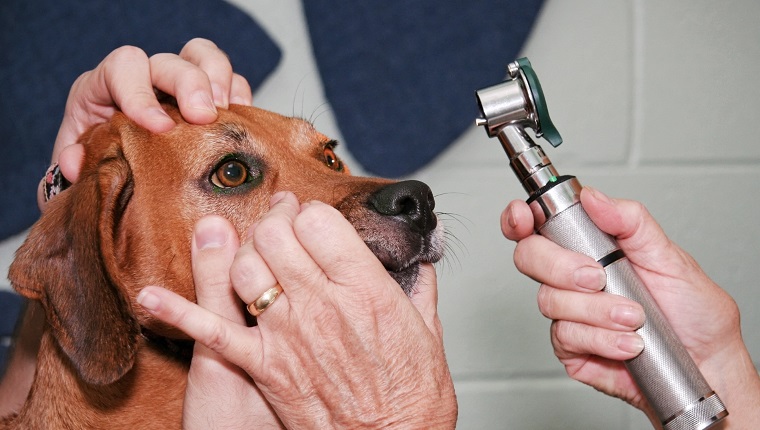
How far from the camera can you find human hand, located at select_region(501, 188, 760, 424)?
3.87ft

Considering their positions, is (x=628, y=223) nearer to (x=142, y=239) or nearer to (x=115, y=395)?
(x=142, y=239)

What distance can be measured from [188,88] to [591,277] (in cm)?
88

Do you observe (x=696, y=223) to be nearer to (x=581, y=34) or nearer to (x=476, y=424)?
(x=581, y=34)

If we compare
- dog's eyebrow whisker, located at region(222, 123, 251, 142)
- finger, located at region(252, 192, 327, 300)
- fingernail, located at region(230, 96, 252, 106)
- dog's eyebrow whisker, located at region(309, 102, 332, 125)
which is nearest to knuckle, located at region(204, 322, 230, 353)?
finger, located at region(252, 192, 327, 300)

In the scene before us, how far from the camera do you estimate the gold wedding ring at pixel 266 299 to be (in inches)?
38.6

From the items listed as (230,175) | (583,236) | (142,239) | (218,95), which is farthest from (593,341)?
(218,95)

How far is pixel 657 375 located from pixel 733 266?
2099 mm

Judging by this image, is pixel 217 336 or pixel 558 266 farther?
pixel 558 266

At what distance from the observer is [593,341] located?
4.10 ft

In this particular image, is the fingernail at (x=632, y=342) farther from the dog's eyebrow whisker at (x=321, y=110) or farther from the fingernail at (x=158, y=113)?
the dog's eyebrow whisker at (x=321, y=110)

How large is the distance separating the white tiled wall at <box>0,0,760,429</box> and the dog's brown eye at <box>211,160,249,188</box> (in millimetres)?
1208

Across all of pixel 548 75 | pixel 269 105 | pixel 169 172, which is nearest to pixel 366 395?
pixel 169 172

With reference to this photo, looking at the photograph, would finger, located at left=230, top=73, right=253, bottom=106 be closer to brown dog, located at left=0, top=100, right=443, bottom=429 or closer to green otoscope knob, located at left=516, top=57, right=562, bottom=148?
brown dog, located at left=0, top=100, right=443, bottom=429

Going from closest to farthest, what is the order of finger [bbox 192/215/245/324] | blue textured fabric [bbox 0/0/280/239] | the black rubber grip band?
finger [bbox 192/215/245/324], the black rubber grip band, blue textured fabric [bbox 0/0/280/239]
